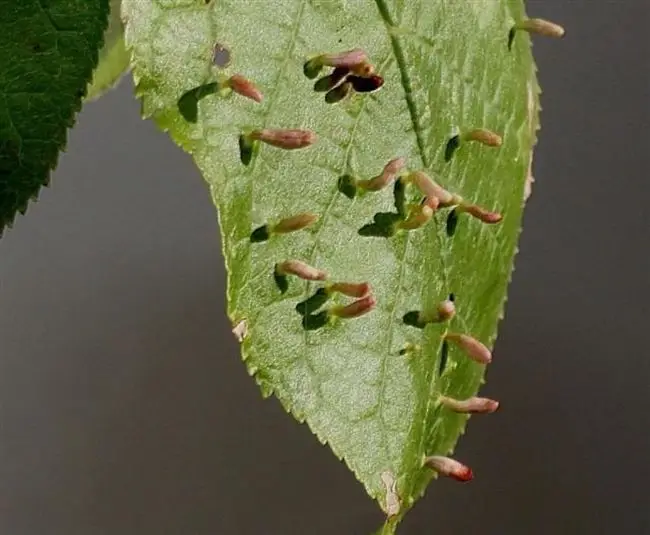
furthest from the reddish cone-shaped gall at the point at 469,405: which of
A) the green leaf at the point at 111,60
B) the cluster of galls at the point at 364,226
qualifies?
the green leaf at the point at 111,60

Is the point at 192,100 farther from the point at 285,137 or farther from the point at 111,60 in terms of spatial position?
the point at 111,60

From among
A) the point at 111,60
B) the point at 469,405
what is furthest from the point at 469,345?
the point at 111,60

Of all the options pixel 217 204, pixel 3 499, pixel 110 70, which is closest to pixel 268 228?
pixel 217 204

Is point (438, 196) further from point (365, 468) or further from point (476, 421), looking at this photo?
point (476, 421)

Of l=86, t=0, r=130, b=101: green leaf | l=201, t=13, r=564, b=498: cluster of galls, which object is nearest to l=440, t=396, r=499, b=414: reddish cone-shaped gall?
l=201, t=13, r=564, b=498: cluster of galls

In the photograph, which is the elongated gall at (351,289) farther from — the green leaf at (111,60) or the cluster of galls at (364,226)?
the green leaf at (111,60)

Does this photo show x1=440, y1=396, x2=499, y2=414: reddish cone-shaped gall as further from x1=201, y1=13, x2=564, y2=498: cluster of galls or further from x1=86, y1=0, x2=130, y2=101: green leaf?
x1=86, y1=0, x2=130, y2=101: green leaf
